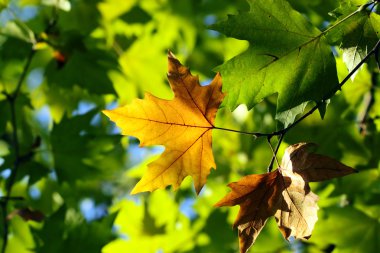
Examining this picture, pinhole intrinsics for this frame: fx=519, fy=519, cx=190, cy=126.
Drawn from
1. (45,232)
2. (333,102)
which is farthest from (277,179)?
(45,232)

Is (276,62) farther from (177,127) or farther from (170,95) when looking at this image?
(170,95)

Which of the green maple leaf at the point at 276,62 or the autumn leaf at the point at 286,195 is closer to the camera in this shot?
the autumn leaf at the point at 286,195

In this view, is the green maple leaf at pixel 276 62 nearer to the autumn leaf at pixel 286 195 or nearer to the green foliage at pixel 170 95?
the green foliage at pixel 170 95

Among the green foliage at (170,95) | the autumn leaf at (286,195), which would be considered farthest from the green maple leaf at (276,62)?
the autumn leaf at (286,195)

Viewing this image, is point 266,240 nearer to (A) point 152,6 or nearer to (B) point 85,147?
(B) point 85,147

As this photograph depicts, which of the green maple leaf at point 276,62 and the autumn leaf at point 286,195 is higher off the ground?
the green maple leaf at point 276,62

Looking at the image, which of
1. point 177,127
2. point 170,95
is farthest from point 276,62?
point 170,95
